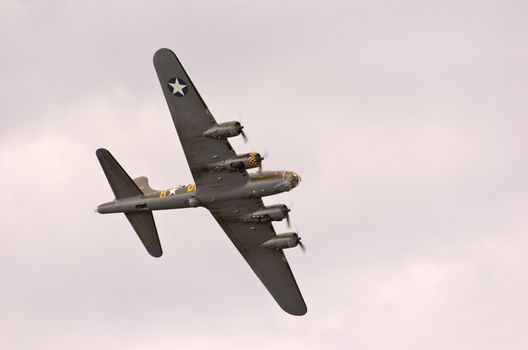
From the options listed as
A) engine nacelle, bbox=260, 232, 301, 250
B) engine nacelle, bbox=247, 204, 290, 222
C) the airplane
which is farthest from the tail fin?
engine nacelle, bbox=260, 232, 301, 250

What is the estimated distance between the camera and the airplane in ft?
202

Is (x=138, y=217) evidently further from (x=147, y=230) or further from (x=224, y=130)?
(x=224, y=130)

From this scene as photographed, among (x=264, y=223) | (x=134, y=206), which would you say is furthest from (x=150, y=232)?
(x=264, y=223)

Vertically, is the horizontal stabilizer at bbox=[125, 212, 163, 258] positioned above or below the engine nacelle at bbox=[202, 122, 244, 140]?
below

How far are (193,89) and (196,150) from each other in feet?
11.9

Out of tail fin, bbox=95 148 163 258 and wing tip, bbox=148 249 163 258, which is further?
wing tip, bbox=148 249 163 258

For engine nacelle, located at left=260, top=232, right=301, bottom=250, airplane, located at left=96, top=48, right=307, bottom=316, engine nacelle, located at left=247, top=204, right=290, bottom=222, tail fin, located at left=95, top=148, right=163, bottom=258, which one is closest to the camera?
airplane, located at left=96, top=48, right=307, bottom=316

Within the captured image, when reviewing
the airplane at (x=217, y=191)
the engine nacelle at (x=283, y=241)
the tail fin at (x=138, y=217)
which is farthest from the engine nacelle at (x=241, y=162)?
the tail fin at (x=138, y=217)

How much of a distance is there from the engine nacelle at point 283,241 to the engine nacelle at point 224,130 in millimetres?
8907

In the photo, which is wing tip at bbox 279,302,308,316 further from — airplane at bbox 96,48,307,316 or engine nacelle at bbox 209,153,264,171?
engine nacelle at bbox 209,153,264,171

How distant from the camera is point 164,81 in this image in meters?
61.5

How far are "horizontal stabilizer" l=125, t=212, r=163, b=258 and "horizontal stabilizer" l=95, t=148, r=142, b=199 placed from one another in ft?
4.53

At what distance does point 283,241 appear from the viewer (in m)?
67.2

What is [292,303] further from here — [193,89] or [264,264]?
[193,89]
